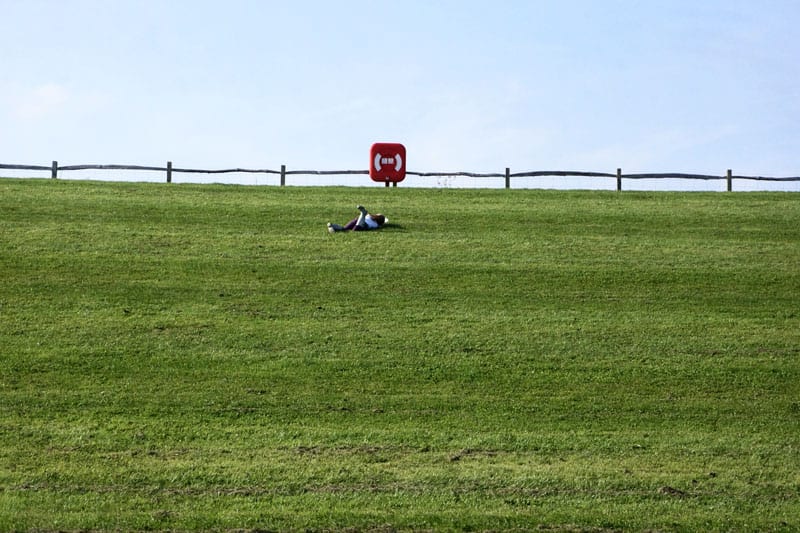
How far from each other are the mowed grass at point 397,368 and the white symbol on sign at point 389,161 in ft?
18.9

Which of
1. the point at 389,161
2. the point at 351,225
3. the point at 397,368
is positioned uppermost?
the point at 389,161

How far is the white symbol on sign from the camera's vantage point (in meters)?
36.7

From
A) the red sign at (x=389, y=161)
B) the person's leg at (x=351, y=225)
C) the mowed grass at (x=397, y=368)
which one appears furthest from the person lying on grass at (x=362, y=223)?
the red sign at (x=389, y=161)

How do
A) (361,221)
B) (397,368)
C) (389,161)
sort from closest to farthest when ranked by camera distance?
(397,368) < (361,221) < (389,161)

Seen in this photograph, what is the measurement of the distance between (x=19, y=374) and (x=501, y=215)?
654 inches

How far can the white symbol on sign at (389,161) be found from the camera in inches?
1445

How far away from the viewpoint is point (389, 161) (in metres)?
36.7

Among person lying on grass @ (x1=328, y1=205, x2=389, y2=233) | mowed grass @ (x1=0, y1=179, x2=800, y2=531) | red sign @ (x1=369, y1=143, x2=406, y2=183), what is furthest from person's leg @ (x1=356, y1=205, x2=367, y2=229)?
red sign @ (x1=369, y1=143, x2=406, y2=183)

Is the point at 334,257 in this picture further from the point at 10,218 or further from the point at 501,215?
the point at 10,218

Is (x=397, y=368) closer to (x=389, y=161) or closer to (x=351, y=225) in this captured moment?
(x=351, y=225)

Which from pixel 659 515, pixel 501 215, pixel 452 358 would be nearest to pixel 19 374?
pixel 452 358

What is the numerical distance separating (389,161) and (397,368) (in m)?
19.8

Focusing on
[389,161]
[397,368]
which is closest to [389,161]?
[389,161]

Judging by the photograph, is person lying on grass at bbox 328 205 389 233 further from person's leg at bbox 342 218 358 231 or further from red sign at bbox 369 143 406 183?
red sign at bbox 369 143 406 183
